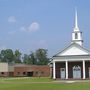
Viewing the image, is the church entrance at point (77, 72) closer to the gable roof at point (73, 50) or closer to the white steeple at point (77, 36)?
the gable roof at point (73, 50)

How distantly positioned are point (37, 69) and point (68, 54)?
4766cm

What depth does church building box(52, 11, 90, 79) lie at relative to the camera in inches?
2908

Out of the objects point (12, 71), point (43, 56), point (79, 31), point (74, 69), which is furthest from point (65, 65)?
point (43, 56)

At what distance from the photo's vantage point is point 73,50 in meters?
75.0

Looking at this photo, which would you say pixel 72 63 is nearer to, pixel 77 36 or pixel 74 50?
pixel 74 50

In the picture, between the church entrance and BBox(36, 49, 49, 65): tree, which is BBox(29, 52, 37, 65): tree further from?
the church entrance

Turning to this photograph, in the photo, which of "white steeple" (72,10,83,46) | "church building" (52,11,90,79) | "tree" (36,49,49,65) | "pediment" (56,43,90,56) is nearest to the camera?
"church building" (52,11,90,79)

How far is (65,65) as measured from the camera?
252 feet

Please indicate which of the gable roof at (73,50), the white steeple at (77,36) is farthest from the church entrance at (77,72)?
the white steeple at (77,36)

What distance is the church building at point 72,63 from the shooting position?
73875 mm

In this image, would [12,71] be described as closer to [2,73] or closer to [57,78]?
[2,73]

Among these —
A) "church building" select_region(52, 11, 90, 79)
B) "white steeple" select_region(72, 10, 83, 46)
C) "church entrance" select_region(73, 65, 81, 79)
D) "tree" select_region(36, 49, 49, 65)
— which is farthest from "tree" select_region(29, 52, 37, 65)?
"church entrance" select_region(73, 65, 81, 79)

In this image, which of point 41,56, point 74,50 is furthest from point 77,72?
point 41,56

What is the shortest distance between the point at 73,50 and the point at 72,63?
11.4ft
